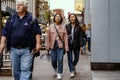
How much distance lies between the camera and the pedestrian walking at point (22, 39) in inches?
336

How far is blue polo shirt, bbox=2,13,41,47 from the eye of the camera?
8.53 m

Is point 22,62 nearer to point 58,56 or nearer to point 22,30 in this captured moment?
point 22,30

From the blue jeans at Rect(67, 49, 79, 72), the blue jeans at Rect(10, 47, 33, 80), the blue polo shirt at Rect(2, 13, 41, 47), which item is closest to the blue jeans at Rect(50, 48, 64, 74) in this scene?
the blue jeans at Rect(67, 49, 79, 72)

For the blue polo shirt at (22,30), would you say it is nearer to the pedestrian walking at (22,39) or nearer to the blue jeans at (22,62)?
the pedestrian walking at (22,39)

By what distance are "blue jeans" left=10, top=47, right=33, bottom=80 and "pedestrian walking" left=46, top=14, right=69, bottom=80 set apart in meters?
3.87

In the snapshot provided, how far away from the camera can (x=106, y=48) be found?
14797 mm

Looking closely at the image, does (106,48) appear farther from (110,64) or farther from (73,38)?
(73,38)

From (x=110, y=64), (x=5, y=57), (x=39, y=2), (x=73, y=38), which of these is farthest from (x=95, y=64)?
(x=39, y=2)

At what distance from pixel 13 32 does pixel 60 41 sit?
4121 millimetres

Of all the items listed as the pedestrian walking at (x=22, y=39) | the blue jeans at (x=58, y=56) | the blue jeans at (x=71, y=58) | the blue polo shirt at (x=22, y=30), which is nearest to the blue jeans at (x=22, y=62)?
the pedestrian walking at (x=22, y=39)

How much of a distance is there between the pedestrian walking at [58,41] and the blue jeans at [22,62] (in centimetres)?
387

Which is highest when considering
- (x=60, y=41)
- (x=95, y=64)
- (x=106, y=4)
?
(x=106, y=4)

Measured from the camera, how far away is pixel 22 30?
8516 mm

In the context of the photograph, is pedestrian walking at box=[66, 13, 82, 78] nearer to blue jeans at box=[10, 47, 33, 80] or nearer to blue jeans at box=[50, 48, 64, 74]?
blue jeans at box=[50, 48, 64, 74]
